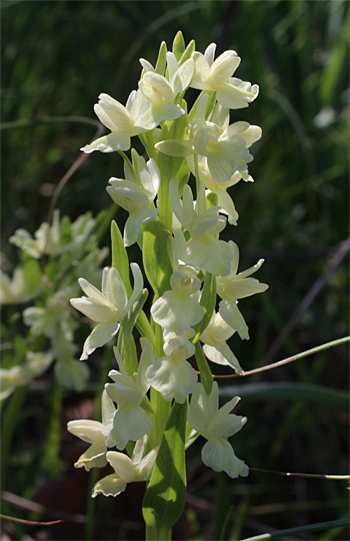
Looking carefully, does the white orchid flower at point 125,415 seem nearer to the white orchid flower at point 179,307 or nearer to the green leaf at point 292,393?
the white orchid flower at point 179,307

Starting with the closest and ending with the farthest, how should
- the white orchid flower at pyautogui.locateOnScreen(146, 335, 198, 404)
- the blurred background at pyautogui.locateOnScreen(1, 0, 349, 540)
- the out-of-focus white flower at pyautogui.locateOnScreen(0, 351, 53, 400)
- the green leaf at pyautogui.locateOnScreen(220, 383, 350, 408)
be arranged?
the white orchid flower at pyautogui.locateOnScreen(146, 335, 198, 404)
the green leaf at pyautogui.locateOnScreen(220, 383, 350, 408)
the out-of-focus white flower at pyautogui.locateOnScreen(0, 351, 53, 400)
the blurred background at pyautogui.locateOnScreen(1, 0, 349, 540)

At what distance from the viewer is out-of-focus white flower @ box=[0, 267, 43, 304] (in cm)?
94

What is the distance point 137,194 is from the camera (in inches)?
17.2

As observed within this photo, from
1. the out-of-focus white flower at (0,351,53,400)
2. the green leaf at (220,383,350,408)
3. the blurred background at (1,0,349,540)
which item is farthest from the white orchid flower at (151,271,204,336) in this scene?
the blurred background at (1,0,349,540)

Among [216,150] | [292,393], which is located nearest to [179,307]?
[216,150]

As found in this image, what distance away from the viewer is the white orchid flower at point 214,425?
450 millimetres

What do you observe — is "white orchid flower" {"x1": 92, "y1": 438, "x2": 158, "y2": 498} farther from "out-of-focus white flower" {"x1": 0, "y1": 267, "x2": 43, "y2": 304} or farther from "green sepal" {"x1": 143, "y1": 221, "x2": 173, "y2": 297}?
"out-of-focus white flower" {"x1": 0, "y1": 267, "x2": 43, "y2": 304}

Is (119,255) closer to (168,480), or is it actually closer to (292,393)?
(168,480)

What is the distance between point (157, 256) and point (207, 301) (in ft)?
0.22

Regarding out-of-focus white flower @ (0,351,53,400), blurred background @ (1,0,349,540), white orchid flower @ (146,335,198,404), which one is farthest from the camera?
blurred background @ (1,0,349,540)

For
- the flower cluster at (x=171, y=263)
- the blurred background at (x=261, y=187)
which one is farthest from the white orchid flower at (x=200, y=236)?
the blurred background at (x=261, y=187)

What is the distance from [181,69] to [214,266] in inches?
7.9

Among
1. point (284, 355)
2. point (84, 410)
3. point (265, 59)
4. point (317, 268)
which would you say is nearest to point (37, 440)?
point (84, 410)

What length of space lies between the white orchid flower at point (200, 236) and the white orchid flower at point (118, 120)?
66 mm
